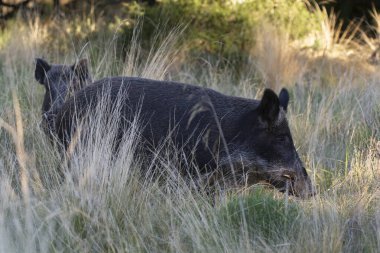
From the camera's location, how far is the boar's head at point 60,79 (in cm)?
762

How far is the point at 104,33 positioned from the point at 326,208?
24.8 ft

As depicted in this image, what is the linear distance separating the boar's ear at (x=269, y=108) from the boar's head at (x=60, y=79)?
225cm

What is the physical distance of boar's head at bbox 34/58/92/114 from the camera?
7621 millimetres

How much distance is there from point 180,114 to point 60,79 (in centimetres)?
213

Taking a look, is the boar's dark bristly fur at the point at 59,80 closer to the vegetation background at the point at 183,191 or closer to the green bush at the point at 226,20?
the vegetation background at the point at 183,191

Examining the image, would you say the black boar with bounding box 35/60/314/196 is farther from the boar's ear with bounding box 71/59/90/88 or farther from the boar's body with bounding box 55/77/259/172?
the boar's ear with bounding box 71/59/90/88

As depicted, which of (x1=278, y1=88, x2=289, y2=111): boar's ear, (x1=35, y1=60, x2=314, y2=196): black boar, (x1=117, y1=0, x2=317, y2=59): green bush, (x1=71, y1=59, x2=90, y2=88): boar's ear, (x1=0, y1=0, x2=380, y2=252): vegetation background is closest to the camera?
(x1=0, y1=0, x2=380, y2=252): vegetation background

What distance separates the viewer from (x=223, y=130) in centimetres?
610

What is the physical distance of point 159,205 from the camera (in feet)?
18.0

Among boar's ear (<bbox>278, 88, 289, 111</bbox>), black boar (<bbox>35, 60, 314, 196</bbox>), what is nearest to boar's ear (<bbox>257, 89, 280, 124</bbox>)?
black boar (<bbox>35, 60, 314, 196</bbox>)

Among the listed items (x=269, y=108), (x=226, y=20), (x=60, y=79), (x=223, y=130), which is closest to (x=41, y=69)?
(x=60, y=79)

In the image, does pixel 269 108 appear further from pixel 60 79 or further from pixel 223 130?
pixel 60 79

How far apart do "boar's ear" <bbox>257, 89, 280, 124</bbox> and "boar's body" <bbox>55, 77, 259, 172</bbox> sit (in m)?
0.15

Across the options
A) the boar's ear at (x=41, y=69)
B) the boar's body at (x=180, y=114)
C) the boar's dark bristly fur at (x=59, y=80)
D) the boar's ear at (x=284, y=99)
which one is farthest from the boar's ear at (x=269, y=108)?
the boar's ear at (x=41, y=69)
